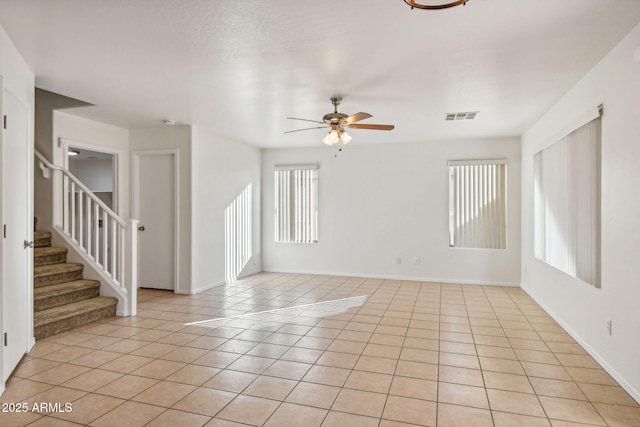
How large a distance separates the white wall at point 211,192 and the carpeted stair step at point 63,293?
1419 mm

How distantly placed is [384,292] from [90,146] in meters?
4.75

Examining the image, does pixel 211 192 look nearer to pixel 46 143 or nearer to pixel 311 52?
pixel 46 143

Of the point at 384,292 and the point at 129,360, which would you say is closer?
the point at 129,360

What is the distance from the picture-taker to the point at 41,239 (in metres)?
4.67

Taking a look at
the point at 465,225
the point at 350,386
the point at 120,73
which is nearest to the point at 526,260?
the point at 465,225

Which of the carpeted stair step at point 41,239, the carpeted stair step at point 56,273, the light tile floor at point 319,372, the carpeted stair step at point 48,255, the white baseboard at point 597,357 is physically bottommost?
the light tile floor at point 319,372

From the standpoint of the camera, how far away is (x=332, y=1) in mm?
2303

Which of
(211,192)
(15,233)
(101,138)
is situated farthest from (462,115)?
(101,138)

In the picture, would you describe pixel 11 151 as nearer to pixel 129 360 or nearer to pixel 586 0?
pixel 129 360

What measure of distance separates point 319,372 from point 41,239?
3.82 m

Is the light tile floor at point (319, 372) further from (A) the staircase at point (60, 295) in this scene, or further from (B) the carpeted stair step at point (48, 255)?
(B) the carpeted stair step at point (48, 255)

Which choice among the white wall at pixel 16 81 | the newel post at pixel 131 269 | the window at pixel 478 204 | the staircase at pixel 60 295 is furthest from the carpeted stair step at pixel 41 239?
the window at pixel 478 204

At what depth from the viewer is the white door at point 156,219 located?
5957mm

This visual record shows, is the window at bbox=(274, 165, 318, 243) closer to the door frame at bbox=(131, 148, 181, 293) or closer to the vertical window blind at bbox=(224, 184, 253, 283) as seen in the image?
the vertical window blind at bbox=(224, 184, 253, 283)
